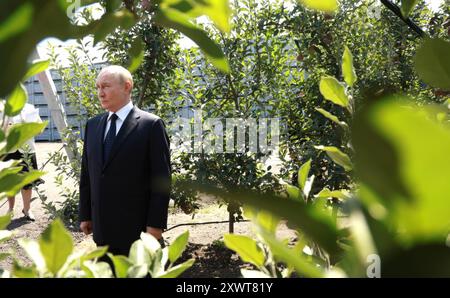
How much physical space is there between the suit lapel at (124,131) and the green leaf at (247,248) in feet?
6.56

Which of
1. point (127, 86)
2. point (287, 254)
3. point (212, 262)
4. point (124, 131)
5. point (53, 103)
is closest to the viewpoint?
point (287, 254)

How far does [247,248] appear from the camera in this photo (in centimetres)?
71

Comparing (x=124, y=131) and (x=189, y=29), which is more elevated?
(x=189, y=29)

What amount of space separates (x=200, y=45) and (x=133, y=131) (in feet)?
7.29

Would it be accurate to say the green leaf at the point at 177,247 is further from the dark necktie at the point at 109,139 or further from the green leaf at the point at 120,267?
the dark necktie at the point at 109,139

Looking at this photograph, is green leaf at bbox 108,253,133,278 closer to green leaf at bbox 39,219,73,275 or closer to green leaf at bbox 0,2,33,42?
green leaf at bbox 39,219,73,275

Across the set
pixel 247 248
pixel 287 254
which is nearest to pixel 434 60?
pixel 287 254

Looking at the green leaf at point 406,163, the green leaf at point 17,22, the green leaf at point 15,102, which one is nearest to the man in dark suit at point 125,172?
the green leaf at point 15,102

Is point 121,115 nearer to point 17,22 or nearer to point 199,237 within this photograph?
point 17,22

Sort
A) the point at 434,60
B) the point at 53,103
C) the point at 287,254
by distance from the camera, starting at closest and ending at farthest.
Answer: the point at 287,254
the point at 434,60
the point at 53,103

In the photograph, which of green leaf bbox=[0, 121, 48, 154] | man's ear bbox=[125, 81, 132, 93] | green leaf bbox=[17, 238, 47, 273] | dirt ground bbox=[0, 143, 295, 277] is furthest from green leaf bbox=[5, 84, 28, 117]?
dirt ground bbox=[0, 143, 295, 277]

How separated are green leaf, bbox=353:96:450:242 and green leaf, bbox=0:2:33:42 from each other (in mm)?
218

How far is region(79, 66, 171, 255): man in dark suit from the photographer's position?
8.51 ft

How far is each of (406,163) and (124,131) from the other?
8.42 feet
